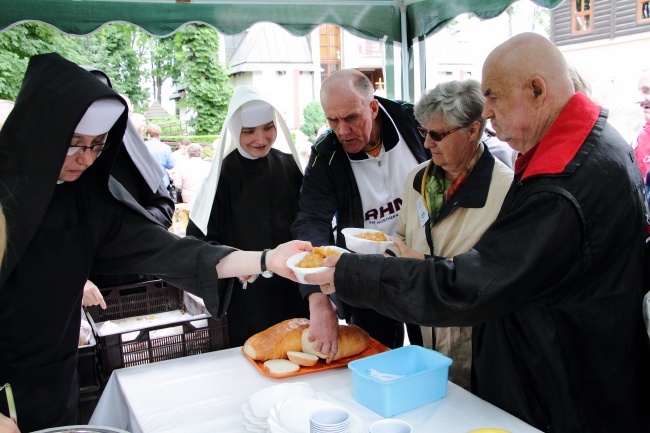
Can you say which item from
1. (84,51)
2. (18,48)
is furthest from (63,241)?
(84,51)

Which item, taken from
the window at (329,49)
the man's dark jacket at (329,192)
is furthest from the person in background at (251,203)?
the window at (329,49)

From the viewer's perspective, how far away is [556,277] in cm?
168

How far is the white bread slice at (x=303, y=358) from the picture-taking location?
7.25 feet

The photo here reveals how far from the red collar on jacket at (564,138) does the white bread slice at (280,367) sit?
106 centimetres

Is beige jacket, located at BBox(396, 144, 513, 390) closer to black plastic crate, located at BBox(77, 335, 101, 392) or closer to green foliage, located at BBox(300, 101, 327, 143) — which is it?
black plastic crate, located at BBox(77, 335, 101, 392)

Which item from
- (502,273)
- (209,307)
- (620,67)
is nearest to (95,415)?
(209,307)

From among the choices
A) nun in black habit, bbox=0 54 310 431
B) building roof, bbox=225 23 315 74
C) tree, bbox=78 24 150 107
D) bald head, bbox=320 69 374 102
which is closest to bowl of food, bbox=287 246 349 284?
nun in black habit, bbox=0 54 310 431

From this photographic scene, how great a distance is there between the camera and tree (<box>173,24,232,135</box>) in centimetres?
2527

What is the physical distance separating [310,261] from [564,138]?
906mm

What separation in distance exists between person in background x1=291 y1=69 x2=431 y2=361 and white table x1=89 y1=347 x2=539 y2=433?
0.82 metres

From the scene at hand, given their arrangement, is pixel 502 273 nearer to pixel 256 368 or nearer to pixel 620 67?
pixel 256 368

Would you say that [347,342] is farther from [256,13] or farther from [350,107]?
[256,13]

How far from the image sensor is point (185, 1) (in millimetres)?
3969

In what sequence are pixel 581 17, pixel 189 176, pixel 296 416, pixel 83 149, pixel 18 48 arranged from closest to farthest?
pixel 296 416, pixel 83 149, pixel 189 176, pixel 18 48, pixel 581 17
